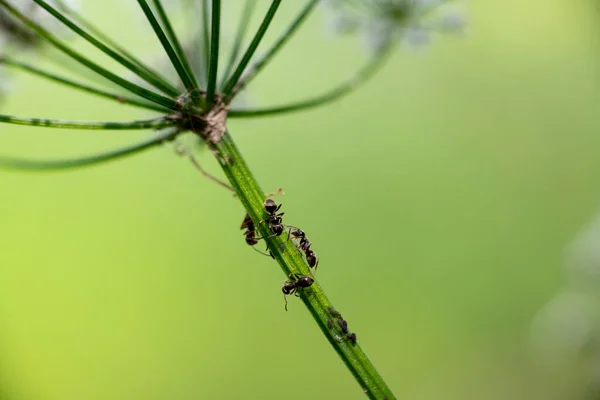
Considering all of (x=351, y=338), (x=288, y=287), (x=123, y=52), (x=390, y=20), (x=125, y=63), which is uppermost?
(x=390, y=20)

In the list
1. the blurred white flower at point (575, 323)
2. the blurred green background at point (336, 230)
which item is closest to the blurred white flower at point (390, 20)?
the blurred white flower at point (575, 323)

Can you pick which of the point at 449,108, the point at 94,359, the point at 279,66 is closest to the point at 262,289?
the point at 94,359

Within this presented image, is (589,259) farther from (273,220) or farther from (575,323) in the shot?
(273,220)

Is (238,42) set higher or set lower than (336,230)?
lower

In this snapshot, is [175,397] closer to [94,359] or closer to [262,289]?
[94,359]

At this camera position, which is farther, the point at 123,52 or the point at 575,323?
the point at 575,323

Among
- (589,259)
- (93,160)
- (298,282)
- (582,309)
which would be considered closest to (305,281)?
(298,282)

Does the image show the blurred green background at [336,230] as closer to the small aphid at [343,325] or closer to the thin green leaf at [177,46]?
the thin green leaf at [177,46]
